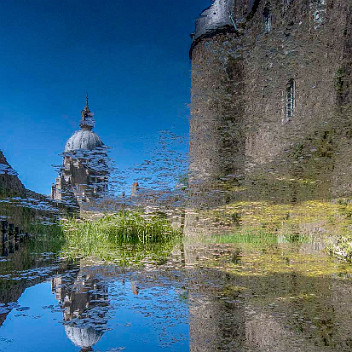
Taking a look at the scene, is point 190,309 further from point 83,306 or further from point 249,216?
point 249,216

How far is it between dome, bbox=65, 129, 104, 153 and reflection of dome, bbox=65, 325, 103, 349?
2353 centimetres

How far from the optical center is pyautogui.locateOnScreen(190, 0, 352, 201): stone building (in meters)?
3.30

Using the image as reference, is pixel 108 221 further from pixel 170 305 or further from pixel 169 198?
pixel 170 305

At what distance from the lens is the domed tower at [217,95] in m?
7.27

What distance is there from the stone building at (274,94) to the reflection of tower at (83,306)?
2.41 metres

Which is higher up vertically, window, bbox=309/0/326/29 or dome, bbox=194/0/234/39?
dome, bbox=194/0/234/39

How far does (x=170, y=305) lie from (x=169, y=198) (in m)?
4.80

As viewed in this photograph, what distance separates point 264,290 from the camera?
1.54 meters

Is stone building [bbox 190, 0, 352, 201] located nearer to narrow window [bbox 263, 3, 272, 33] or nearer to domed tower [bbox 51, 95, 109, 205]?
narrow window [bbox 263, 3, 272, 33]

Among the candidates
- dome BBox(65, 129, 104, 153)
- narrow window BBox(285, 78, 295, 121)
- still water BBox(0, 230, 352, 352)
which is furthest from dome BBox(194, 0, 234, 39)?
dome BBox(65, 129, 104, 153)

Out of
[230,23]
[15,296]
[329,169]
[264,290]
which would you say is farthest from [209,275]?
[230,23]

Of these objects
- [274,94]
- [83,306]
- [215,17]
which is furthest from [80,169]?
[83,306]

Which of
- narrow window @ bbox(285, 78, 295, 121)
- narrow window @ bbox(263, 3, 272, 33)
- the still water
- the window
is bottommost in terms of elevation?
the still water

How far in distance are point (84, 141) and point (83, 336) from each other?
24437 millimetres
